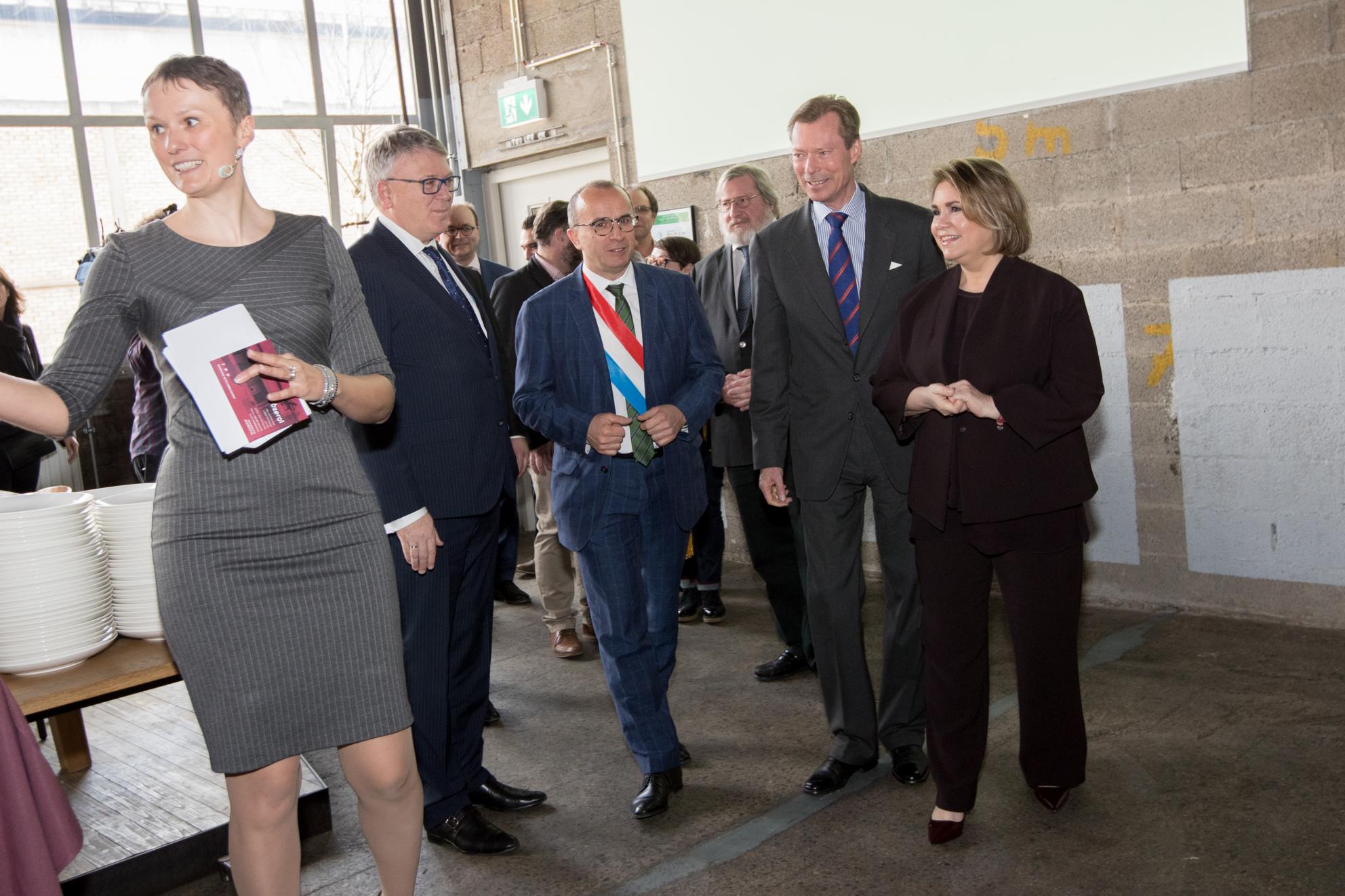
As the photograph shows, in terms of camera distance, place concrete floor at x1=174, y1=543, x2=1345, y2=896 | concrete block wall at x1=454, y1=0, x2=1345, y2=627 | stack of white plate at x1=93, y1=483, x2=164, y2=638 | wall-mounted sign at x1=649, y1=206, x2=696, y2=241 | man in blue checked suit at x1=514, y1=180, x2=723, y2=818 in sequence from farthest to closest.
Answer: wall-mounted sign at x1=649, y1=206, x2=696, y2=241, concrete block wall at x1=454, y1=0, x2=1345, y2=627, man in blue checked suit at x1=514, y1=180, x2=723, y2=818, concrete floor at x1=174, y1=543, x2=1345, y2=896, stack of white plate at x1=93, y1=483, x2=164, y2=638

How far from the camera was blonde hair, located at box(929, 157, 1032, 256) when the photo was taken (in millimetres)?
2592

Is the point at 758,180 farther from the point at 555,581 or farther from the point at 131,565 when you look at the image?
the point at 131,565

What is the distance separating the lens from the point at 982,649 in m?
2.68

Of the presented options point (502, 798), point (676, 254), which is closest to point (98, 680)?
point (502, 798)

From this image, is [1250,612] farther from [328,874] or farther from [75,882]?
[75,882]

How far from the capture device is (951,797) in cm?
266

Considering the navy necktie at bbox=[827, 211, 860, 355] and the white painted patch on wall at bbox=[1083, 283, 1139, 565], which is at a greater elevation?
the navy necktie at bbox=[827, 211, 860, 355]

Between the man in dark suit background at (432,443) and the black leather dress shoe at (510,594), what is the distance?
2567mm

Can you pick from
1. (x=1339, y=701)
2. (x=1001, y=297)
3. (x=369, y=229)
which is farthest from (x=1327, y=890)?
(x=369, y=229)

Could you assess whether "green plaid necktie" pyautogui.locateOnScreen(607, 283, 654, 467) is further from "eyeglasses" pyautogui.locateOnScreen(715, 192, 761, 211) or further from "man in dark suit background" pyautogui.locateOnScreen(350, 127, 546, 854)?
"eyeglasses" pyautogui.locateOnScreen(715, 192, 761, 211)

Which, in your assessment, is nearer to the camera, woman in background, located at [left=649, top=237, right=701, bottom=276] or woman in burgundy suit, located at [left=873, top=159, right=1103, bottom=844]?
woman in burgundy suit, located at [left=873, top=159, right=1103, bottom=844]

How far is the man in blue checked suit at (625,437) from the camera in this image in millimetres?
2959

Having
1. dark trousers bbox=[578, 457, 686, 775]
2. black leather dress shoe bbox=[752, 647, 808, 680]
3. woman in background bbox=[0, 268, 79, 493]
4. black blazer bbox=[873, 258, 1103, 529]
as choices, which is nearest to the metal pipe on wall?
woman in background bbox=[0, 268, 79, 493]

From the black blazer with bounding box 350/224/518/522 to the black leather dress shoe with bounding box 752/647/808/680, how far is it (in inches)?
62.9
